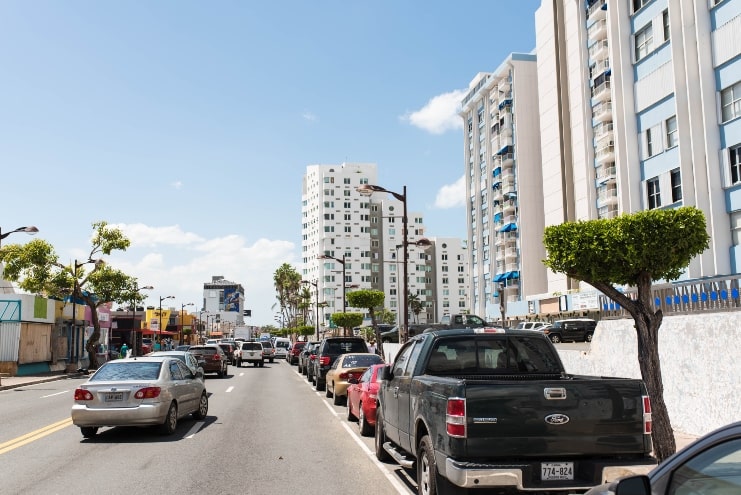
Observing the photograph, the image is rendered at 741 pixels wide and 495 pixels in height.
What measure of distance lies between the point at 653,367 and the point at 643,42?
3593 centimetres

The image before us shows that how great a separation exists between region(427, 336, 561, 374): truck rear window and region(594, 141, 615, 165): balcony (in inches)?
1914

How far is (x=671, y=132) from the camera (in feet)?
124

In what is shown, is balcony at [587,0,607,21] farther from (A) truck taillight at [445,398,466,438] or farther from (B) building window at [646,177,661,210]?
(A) truck taillight at [445,398,466,438]

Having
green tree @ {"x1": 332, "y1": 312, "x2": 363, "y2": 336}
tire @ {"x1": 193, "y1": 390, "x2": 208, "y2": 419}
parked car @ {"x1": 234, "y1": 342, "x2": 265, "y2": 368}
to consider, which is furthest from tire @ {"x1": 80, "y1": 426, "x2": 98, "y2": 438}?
green tree @ {"x1": 332, "y1": 312, "x2": 363, "y2": 336}

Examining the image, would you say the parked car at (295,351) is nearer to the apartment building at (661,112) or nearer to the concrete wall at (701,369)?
the apartment building at (661,112)

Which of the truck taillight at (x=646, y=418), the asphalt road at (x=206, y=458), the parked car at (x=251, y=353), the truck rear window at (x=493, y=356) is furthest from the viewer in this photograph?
the parked car at (x=251, y=353)

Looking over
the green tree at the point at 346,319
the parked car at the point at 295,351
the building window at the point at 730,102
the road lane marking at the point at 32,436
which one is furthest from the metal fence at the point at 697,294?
the green tree at the point at 346,319

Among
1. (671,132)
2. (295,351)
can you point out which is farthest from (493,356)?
(295,351)

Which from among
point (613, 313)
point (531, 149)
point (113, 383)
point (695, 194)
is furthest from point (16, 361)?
point (531, 149)

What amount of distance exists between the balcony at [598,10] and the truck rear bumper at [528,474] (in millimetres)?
54336

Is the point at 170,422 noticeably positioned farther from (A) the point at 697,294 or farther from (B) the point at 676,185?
(B) the point at 676,185

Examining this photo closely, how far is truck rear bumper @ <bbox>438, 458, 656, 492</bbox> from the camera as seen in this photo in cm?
604

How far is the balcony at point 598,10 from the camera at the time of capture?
177 feet

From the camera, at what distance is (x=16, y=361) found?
3991cm
